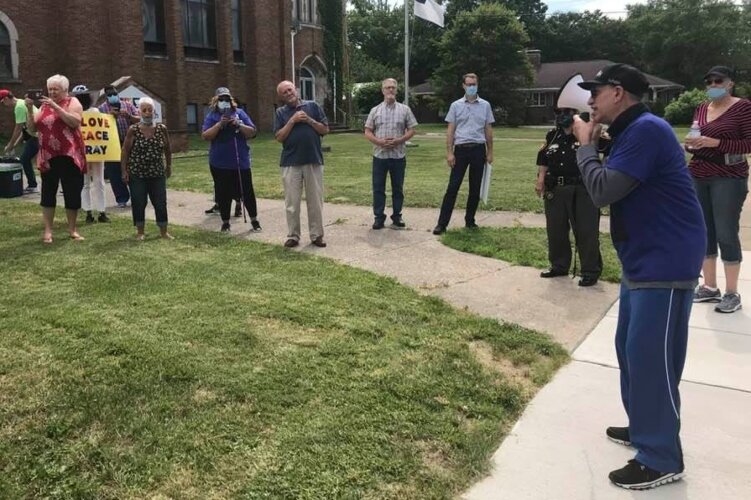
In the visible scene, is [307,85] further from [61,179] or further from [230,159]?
[61,179]

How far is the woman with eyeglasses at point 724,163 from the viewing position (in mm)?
5234

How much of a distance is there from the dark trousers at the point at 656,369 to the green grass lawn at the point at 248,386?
746mm

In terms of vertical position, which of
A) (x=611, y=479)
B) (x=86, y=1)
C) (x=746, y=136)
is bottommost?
(x=611, y=479)

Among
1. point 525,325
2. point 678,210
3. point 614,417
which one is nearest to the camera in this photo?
point 678,210

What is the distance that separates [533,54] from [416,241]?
57.2m

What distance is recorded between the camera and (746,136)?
5.24 m

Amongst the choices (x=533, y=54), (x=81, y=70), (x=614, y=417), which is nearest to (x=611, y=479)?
(x=614, y=417)

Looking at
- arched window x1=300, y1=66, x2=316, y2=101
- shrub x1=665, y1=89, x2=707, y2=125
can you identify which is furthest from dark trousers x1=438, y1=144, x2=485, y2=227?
shrub x1=665, y1=89, x2=707, y2=125

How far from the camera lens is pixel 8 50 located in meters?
23.7

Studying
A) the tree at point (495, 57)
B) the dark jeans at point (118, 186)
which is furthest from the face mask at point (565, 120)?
the tree at point (495, 57)

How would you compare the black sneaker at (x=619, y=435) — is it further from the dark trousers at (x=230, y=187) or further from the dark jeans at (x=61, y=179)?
the dark jeans at (x=61, y=179)

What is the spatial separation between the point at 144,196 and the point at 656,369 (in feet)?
21.6

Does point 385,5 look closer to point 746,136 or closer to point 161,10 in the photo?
point 161,10

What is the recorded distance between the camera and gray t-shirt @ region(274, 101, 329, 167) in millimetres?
7570
